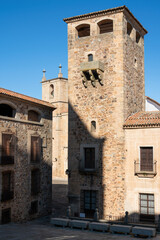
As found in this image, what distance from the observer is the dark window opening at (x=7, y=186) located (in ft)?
69.1

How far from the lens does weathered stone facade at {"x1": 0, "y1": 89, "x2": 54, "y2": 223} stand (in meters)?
21.4

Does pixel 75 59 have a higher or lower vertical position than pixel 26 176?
higher

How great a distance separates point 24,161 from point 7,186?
8.09 feet

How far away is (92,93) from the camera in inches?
933

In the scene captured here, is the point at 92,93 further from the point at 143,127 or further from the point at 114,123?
the point at 143,127

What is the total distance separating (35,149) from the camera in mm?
24422

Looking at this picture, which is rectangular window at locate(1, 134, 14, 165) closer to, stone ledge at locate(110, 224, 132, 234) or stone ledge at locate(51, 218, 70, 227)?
stone ledge at locate(51, 218, 70, 227)

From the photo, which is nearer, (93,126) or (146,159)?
(146,159)

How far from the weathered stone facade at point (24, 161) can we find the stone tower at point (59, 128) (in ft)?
76.5

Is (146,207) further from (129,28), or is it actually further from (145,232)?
(129,28)

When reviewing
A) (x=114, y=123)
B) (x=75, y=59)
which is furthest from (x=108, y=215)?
(x=75, y=59)

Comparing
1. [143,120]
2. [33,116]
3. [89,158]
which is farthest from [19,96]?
[143,120]

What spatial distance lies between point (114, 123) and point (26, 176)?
8023 mm

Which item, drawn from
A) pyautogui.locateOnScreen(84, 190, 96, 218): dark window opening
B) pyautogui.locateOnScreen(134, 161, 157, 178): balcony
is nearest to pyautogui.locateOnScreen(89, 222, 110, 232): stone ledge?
pyautogui.locateOnScreen(84, 190, 96, 218): dark window opening
